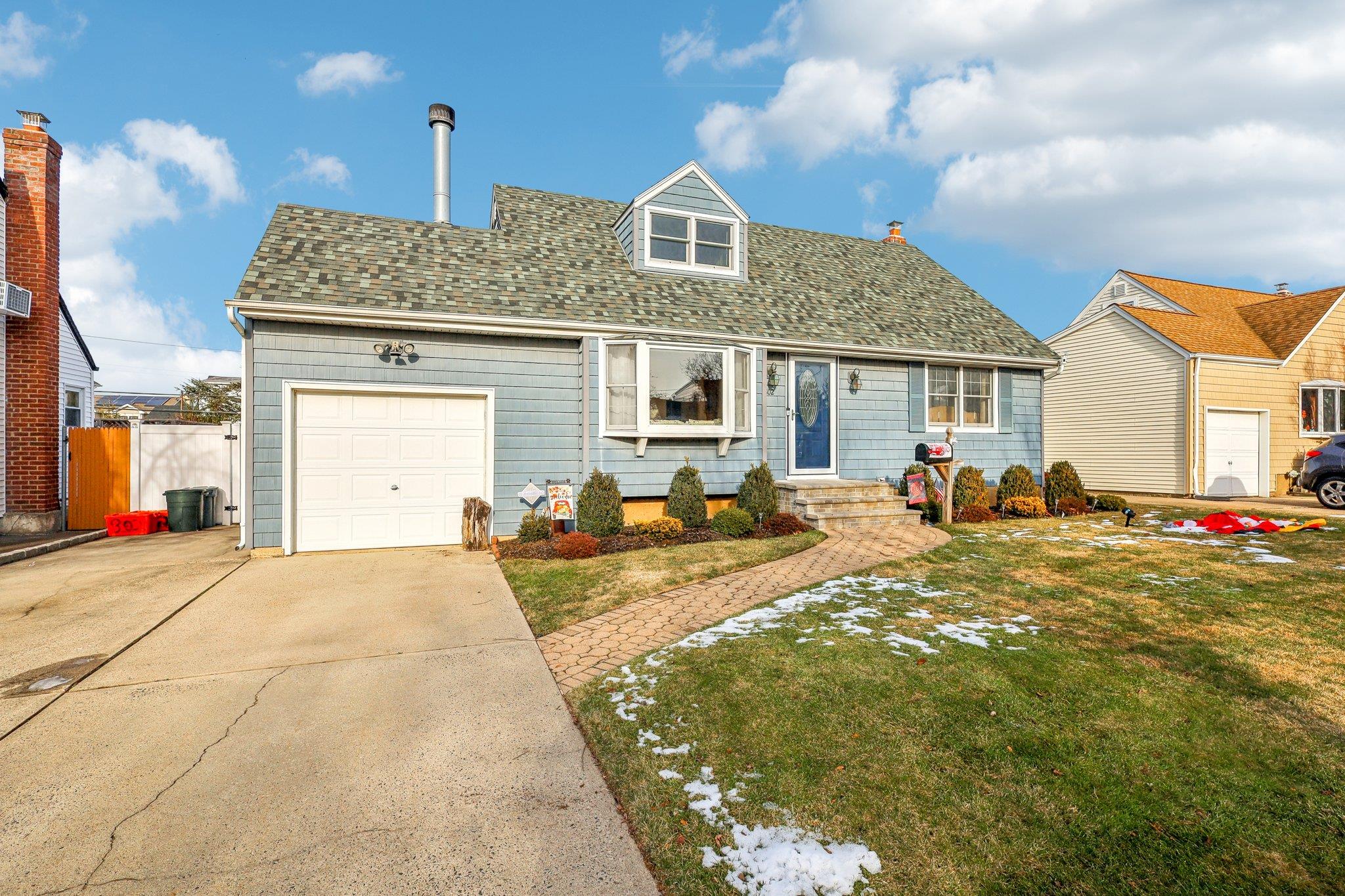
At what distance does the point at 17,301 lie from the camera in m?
10.3

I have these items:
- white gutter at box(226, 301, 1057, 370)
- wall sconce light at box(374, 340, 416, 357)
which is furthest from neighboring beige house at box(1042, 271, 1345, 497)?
wall sconce light at box(374, 340, 416, 357)

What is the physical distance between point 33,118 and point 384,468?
970cm

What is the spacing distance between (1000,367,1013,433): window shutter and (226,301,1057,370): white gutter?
2.40m

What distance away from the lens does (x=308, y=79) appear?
13.7 m

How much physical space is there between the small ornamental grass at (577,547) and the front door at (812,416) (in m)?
4.61

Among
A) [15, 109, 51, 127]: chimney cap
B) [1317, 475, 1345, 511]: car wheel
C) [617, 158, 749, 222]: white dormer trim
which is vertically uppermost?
[15, 109, 51, 127]: chimney cap

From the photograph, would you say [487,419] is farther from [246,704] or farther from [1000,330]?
[1000,330]

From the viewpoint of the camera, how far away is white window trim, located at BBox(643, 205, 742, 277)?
1138 cm

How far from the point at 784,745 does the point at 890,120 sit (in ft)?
55.1

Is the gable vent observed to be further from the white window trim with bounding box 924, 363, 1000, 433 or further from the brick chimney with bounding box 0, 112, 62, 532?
the white window trim with bounding box 924, 363, 1000, 433

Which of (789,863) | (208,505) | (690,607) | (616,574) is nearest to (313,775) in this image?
(789,863)

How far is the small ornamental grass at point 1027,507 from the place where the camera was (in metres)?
11.8

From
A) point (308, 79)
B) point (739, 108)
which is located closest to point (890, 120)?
point (739, 108)

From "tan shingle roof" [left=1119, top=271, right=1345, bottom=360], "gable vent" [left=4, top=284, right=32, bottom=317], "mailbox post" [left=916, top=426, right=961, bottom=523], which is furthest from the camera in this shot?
"tan shingle roof" [left=1119, top=271, right=1345, bottom=360]
